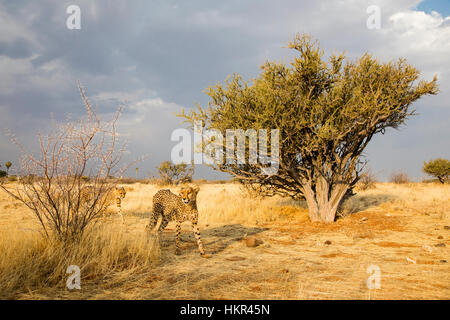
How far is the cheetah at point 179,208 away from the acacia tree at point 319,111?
3292 mm

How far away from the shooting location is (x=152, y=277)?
4211 mm

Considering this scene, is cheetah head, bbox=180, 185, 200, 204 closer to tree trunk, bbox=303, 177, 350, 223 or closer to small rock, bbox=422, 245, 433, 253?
small rock, bbox=422, 245, 433, 253

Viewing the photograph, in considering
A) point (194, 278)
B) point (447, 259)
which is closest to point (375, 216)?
point (447, 259)

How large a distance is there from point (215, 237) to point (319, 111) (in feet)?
16.5

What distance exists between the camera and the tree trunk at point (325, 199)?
9523 mm

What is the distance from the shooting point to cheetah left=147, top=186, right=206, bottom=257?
5513 millimetres

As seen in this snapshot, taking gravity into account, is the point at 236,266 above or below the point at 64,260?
below

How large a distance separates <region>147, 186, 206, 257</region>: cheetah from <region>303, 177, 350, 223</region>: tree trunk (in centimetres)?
514

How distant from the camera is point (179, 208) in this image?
6.00m

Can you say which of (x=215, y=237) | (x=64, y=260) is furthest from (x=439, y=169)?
(x=64, y=260)

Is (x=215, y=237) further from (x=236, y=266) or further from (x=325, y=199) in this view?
(x=325, y=199)

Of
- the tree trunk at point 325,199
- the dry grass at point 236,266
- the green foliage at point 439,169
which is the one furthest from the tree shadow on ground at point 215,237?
the green foliage at point 439,169

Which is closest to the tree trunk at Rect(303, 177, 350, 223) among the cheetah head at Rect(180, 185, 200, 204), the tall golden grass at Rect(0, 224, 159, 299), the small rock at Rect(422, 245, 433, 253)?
the small rock at Rect(422, 245, 433, 253)
